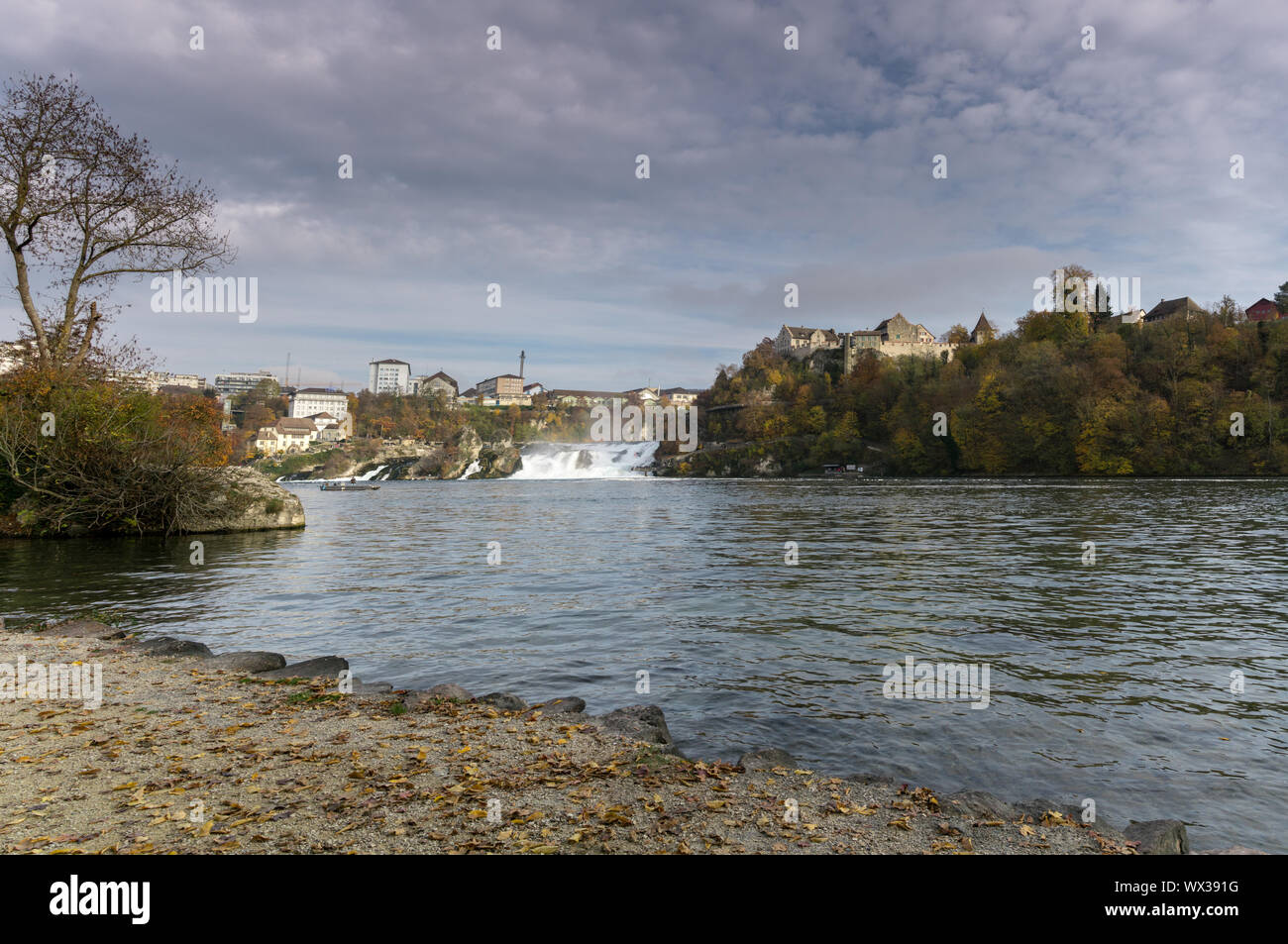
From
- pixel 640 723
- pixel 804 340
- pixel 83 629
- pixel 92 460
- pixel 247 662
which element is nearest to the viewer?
pixel 640 723

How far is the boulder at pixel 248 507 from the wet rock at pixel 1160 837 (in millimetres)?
30644

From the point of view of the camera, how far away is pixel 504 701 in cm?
837

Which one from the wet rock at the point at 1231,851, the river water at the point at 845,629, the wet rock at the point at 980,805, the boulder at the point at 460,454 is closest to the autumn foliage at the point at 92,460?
the river water at the point at 845,629

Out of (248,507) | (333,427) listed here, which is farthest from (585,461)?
(248,507)

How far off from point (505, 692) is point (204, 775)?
148 inches

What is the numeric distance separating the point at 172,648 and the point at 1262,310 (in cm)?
14050

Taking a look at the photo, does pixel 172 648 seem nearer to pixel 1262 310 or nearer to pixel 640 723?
pixel 640 723

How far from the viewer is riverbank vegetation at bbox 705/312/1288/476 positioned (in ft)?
223

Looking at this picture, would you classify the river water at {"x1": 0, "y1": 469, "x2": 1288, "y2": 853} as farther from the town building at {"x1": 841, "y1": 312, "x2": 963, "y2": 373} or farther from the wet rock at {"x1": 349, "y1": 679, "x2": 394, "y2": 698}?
the town building at {"x1": 841, "y1": 312, "x2": 963, "y2": 373}

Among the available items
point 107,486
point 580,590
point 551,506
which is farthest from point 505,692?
point 551,506

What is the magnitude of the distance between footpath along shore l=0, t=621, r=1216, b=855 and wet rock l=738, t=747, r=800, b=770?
0.03 meters

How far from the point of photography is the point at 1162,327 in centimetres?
8106

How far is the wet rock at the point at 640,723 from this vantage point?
7235 mm

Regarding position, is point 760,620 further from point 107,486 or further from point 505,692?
point 107,486
